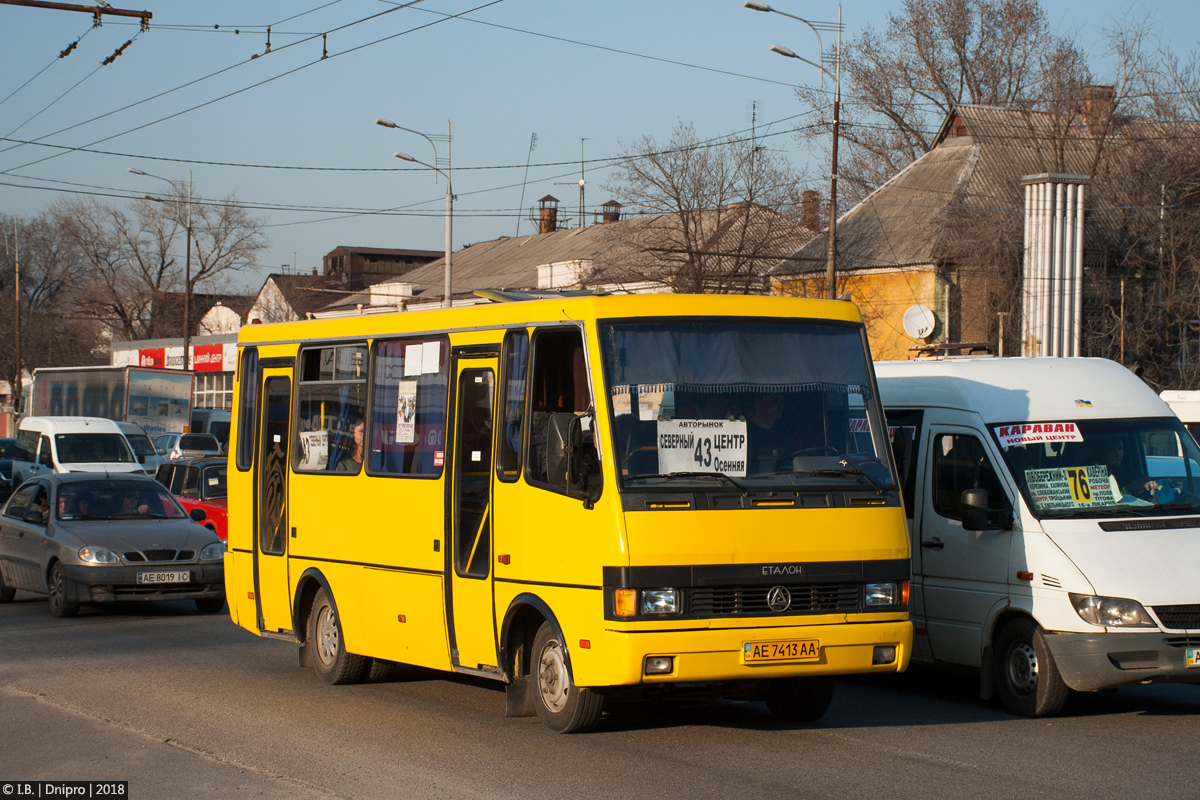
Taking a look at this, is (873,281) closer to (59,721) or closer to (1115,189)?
(1115,189)

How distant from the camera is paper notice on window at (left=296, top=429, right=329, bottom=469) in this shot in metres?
10.7

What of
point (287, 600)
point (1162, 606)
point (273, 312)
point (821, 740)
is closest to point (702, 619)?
point (821, 740)

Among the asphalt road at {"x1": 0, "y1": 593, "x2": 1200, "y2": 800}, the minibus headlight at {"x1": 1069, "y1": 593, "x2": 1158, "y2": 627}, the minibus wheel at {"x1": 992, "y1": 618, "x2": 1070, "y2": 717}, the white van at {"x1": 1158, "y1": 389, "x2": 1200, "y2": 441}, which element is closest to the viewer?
the asphalt road at {"x1": 0, "y1": 593, "x2": 1200, "y2": 800}

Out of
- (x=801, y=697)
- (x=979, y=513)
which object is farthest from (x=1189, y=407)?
(x=801, y=697)

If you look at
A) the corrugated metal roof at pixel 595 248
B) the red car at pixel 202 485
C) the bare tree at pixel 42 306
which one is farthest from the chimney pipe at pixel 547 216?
the red car at pixel 202 485

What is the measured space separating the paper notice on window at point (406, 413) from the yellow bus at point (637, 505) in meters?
0.02

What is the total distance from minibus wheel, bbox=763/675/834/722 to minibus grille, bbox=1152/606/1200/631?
208cm

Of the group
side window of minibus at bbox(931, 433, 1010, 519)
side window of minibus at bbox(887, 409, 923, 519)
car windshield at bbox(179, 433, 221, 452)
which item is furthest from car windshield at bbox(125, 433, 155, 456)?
side window of minibus at bbox(931, 433, 1010, 519)

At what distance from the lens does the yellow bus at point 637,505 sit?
7543 millimetres

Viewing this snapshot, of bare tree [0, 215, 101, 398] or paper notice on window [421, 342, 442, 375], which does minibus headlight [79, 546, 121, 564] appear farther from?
bare tree [0, 215, 101, 398]

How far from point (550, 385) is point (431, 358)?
1.55 metres

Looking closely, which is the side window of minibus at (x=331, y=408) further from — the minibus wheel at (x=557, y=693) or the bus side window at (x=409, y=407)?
the minibus wheel at (x=557, y=693)

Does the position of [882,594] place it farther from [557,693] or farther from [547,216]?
[547,216]

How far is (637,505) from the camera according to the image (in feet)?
24.6
